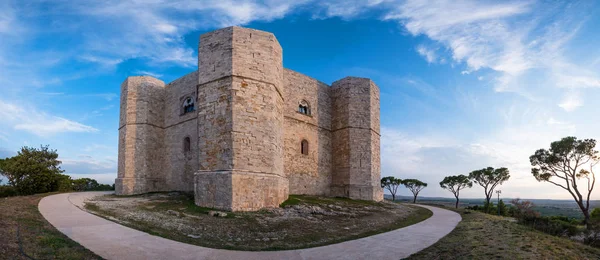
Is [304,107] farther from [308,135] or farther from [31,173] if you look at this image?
[31,173]

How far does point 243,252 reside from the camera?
25.6 ft

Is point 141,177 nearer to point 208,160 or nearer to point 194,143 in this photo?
point 194,143

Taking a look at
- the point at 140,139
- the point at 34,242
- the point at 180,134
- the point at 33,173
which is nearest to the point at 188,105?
the point at 180,134

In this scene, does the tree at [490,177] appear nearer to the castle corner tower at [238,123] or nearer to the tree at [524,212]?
the tree at [524,212]

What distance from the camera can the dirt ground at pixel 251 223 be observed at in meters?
9.30

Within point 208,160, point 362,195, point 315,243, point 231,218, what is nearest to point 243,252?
point 315,243

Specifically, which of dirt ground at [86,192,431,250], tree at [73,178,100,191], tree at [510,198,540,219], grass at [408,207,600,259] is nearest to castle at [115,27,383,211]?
dirt ground at [86,192,431,250]

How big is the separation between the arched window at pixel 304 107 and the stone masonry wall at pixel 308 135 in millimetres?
237

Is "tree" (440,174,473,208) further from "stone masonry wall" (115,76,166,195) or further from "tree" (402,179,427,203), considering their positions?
"stone masonry wall" (115,76,166,195)

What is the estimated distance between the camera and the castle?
14609 mm

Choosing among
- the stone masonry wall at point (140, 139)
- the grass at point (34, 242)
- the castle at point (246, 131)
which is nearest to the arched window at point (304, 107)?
the castle at point (246, 131)

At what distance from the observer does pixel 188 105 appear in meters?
21.7

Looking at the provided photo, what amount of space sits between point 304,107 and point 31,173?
19.4 m

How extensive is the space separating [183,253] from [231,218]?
4948mm
